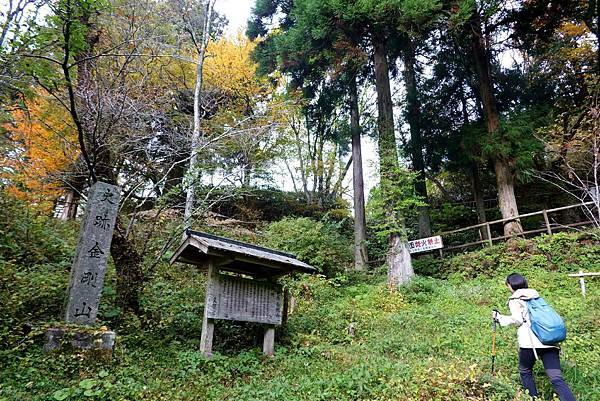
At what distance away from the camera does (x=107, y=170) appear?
6547 mm

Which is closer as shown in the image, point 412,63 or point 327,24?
point 327,24

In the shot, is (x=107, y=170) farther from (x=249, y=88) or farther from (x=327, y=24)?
(x=249, y=88)

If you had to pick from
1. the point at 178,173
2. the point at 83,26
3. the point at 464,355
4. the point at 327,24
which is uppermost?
the point at 327,24

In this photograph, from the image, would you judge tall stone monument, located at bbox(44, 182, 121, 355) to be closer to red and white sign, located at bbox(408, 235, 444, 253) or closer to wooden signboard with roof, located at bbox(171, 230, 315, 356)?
wooden signboard with roof, located at bbox(171, 230, 315, 356)

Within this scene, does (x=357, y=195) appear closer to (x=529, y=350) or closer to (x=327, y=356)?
(x=327, y=356)

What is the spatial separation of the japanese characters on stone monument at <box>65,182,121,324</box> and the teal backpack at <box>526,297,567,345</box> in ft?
18.6

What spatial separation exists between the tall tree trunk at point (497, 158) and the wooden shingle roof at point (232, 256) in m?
9.36

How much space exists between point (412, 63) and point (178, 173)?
11.9m

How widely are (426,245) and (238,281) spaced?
7.90 m

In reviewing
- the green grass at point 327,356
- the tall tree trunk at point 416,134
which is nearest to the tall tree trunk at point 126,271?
the green grass at point 327,356

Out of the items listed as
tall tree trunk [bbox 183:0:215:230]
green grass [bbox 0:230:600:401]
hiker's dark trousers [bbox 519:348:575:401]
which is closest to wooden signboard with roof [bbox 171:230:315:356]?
green grass [bbox 0:230:600:401]

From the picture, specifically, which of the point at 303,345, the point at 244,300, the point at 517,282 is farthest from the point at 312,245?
the point at 517,282

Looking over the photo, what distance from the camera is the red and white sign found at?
11.6m

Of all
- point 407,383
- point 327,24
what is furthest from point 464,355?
point 327,24
